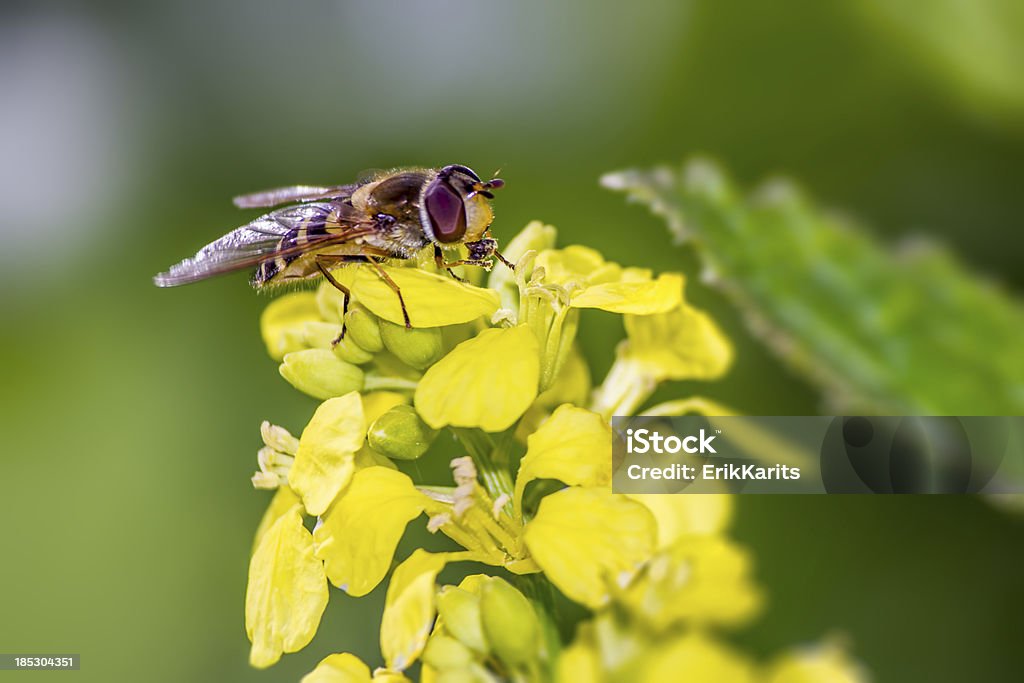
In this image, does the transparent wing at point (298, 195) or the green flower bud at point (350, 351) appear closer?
the green flower bud at point (350, 351)

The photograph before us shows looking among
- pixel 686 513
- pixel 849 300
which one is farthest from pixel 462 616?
pixel 849 300

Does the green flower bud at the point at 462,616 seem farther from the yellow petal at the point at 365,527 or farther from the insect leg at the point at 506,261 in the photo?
the insect leg at the point at 506,261

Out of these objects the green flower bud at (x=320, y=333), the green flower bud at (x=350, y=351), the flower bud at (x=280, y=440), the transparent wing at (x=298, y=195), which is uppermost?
the transparent wing at (x=298, y=195)

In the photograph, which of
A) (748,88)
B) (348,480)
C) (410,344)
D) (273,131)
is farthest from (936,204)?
(273,131)

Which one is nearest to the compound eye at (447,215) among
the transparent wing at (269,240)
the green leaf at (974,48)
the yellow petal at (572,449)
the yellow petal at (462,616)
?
the transparent wing at (269,240)

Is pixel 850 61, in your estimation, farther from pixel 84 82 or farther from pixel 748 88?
pixel 84 82

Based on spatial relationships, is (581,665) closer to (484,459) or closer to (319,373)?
(484,459)
